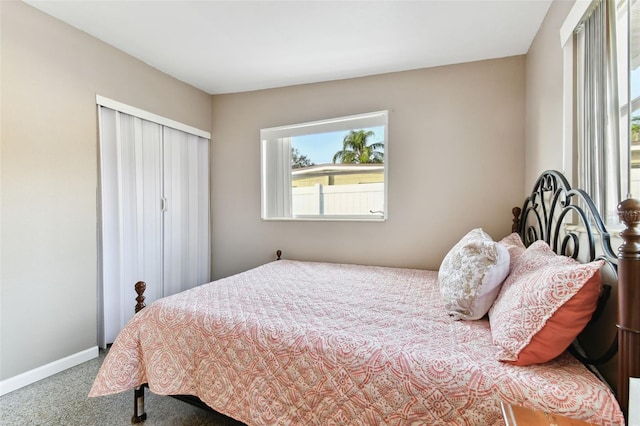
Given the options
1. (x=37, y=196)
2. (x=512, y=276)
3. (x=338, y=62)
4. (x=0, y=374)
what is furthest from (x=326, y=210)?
(x=0, y=374)

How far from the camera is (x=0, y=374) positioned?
1888 mm

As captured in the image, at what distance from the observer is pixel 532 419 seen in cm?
76

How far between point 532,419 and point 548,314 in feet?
1.18

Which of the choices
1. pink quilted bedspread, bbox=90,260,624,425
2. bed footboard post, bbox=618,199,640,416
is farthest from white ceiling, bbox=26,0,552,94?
pink quilted bedspread, bbox=90,260,624,425

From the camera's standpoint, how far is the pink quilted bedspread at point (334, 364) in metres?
0.95

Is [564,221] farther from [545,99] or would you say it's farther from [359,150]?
[359,150]

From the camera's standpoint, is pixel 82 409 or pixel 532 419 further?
pixel 82 409

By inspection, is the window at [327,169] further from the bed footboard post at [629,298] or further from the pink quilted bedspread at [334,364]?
the bed footboard post at [629,298]

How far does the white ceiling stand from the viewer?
6.49ft

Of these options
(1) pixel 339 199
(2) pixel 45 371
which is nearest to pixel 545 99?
(1) pixel 339 199

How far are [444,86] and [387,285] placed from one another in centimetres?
187

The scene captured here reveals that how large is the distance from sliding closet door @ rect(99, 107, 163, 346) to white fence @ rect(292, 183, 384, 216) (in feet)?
4.70

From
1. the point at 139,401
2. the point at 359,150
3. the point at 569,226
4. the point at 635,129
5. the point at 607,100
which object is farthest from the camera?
the point at 359,150

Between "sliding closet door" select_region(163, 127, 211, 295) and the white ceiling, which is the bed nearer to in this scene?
the white ceiling
